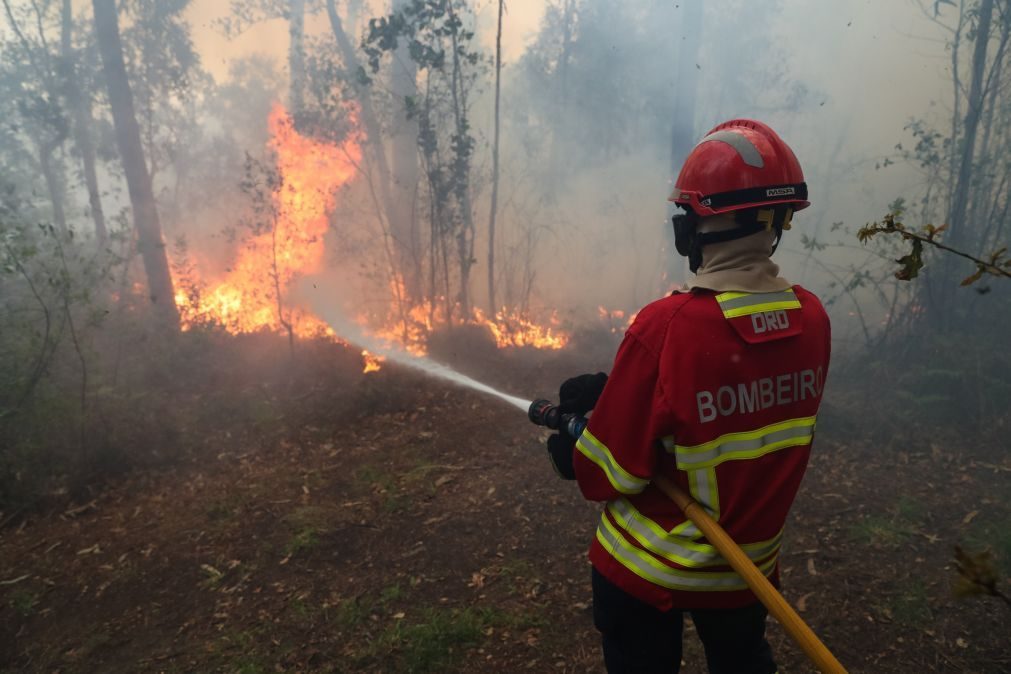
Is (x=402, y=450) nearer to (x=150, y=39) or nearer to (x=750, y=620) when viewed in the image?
(x=750, y=620)

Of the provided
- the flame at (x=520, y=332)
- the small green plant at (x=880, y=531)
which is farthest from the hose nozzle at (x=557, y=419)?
the flame at (x=520, y=332)

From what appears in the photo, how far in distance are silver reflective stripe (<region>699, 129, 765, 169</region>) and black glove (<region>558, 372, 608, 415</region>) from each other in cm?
91

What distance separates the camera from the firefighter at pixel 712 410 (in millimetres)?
1669

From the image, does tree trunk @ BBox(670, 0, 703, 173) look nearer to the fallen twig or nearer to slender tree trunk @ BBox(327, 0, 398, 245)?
slender tree trunk @ BBox(327, 0, 398, 245)

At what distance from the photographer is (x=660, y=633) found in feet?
6.50

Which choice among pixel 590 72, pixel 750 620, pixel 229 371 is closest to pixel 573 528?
pixel 750 620

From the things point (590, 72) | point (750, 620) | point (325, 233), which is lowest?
point (750, 620)

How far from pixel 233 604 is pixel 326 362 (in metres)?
5.70

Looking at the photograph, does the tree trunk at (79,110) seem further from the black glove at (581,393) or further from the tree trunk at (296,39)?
the black glove at (581,393)

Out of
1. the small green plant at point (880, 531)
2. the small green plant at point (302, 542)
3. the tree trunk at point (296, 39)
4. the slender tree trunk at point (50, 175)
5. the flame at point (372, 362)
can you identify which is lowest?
the small green plant at point (880, 531)

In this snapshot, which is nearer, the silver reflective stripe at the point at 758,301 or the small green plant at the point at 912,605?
the silver reflective stripe at the point at 758,301

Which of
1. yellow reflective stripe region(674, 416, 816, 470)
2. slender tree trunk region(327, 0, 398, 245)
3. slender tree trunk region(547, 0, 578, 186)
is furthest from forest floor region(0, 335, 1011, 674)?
slender tree trunk region(547, 0, 578, 186)

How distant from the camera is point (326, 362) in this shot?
9.49 meters

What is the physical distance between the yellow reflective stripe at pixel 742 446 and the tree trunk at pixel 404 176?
1061 centimetres
